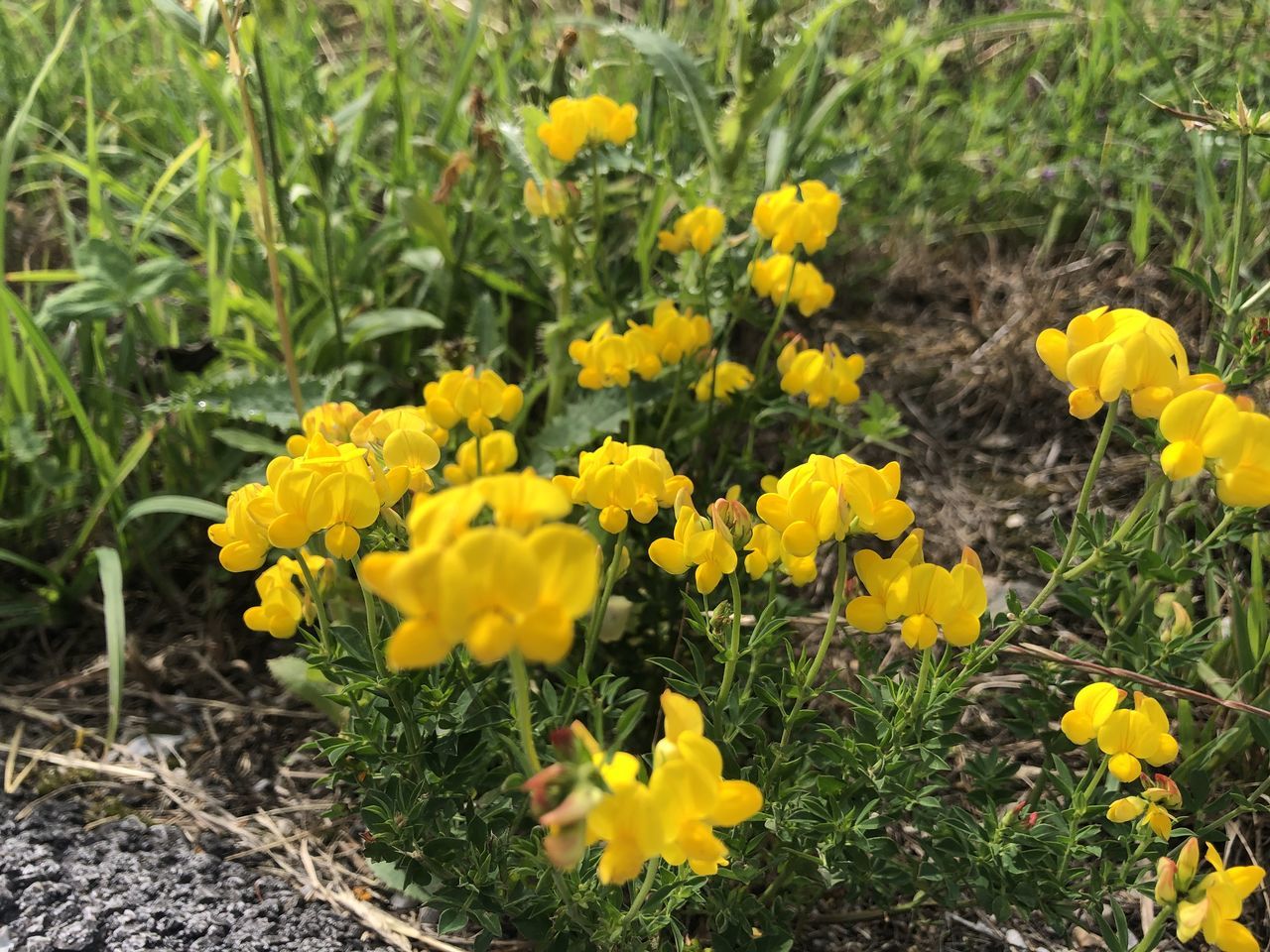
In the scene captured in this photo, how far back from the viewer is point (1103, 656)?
5.08 feet

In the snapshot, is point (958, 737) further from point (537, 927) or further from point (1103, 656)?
point (537, 927)

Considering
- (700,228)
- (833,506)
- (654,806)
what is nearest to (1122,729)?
(833,506)

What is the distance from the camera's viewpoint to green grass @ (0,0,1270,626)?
2.13 metres

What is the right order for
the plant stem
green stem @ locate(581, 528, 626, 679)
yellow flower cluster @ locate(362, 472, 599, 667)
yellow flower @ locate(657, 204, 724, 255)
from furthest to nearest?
1. yellow flower @ locate(657, 204, 724, 255)
2. the plant stem
3. green stem @ locate(581, 528, 626, 679)
4. yellow flower cluster @ locate(362, 472, 599, 667)

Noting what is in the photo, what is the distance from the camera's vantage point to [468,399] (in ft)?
4.95

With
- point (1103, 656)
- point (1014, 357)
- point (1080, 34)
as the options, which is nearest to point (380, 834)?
point (1103, 656)

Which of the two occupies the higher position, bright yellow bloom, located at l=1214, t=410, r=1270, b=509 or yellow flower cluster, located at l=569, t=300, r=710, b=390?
bright yellow bloom, located at l=1214, t=410, r=1270, b=509

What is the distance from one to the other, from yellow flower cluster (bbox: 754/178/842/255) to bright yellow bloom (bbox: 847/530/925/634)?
2.32 feet

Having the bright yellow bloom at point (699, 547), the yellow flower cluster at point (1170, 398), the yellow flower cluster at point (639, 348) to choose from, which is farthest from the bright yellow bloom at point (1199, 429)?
the yellow flower cluster at point (639, 348)

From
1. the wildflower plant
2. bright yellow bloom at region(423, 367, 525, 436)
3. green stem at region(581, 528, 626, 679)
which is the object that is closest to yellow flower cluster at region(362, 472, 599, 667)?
the wildflower plant

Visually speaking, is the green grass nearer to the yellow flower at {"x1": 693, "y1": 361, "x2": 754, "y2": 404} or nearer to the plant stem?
the plant stem

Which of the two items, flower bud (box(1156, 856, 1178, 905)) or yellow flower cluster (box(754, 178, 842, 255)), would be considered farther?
yellow flower cluster (box(754, 178, 842, 255))

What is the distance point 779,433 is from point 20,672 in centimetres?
173

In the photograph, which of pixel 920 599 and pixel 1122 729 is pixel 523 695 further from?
pixel 1122 729
